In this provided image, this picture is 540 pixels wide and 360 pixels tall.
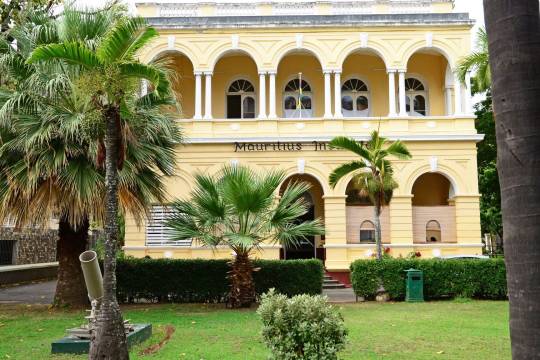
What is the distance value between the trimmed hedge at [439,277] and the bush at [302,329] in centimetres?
986

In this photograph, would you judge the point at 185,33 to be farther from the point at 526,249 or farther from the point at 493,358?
the point at 526,249

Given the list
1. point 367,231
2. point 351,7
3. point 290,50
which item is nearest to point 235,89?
point 290,50

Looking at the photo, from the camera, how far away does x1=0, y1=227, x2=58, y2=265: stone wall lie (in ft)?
84.5

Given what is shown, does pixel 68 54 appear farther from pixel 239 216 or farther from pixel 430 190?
pixel 430 190

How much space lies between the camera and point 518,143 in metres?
2.86

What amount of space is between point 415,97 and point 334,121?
174 inches

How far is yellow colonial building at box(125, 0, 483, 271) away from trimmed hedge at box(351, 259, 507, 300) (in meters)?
5.36

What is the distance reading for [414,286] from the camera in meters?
15.5

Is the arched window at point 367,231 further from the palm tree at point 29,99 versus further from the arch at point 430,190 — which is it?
the palm tree at point 29,99

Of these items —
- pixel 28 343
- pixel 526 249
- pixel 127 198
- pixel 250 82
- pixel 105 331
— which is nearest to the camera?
pixel 526 249

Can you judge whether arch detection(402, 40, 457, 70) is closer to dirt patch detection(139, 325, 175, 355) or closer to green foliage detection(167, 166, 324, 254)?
green foliage detection(167, 166, 324, 254)

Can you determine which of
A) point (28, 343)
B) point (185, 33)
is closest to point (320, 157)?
point (185, 33)

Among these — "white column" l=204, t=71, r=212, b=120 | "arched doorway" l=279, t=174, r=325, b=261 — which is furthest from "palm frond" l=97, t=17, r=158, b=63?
"arched doorway" l=279, t=174, r=325, b=261

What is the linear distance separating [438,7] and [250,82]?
26.7 feet
